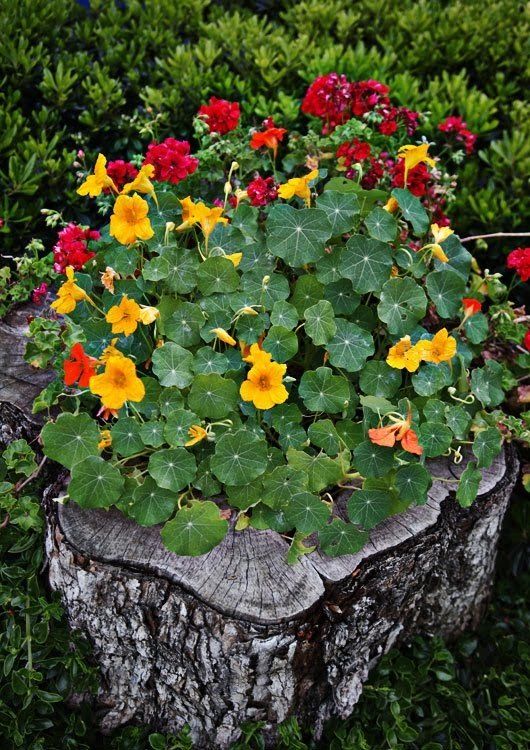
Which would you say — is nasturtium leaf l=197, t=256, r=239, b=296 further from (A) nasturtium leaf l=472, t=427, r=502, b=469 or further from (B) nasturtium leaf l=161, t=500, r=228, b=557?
(A) nasturtium leaf l=472, t=427, r=502, b=469

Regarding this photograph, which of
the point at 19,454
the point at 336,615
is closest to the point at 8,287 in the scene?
the point at 19,454

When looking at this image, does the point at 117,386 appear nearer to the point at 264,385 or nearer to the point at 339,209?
the point at 264,385

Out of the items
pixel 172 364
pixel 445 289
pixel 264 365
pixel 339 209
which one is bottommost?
pixel 172 364

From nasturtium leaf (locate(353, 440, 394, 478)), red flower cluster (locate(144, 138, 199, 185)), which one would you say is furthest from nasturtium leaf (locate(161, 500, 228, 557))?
red flower cluster (locate(144, 138, 199, 185))

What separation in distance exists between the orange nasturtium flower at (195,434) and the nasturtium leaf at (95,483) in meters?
0.22

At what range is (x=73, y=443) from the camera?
196 cm

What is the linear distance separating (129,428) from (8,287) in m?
1.13

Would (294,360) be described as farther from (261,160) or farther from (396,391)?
(261,160)

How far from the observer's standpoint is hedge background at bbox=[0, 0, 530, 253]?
3098 millimetres

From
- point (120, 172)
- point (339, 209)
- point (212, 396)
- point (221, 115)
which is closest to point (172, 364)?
point (212, 396)

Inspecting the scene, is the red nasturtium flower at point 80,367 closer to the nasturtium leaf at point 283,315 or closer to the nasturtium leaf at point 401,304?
the nasturtium leaf at point 283,315

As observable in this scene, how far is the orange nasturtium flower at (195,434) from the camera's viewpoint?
1926 mm

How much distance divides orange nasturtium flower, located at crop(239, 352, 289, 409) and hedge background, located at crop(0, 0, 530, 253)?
1.53 meters

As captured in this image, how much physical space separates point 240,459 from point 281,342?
404 millimetres
